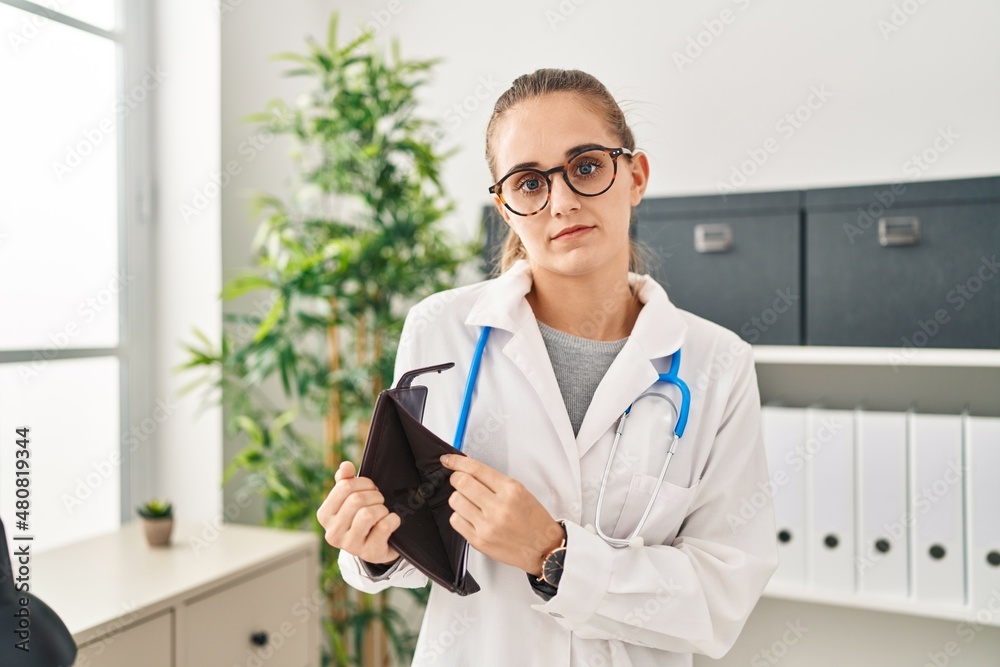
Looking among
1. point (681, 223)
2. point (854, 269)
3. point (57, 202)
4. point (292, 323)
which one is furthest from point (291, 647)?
point (854, 269)

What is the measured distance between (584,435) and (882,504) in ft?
3.22

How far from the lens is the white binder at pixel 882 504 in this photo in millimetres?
1727

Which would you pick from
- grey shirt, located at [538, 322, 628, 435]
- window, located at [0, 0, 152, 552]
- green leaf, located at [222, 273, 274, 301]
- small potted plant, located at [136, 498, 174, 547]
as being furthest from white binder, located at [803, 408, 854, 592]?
window, located at [0, 0, 152, 552]

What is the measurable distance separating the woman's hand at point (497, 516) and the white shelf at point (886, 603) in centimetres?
108

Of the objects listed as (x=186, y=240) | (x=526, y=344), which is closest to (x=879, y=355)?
(x=526, y=344)

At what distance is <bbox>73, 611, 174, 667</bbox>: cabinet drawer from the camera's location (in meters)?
1.46

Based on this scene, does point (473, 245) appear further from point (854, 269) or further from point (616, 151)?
point (616, 151)

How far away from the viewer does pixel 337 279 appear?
2053mm

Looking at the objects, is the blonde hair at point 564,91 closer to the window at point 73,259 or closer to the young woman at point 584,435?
the young woman at point 584,435

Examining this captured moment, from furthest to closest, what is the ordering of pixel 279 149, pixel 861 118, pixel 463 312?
pixel 279 149
pixel 861 118
pixel 463 312

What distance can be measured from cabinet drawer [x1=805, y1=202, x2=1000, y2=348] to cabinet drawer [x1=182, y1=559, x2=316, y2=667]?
1433 mm

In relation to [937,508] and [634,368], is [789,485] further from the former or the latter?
[634,368]

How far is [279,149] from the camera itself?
8.51 ft

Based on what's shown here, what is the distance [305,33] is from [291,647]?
1.98 meters
